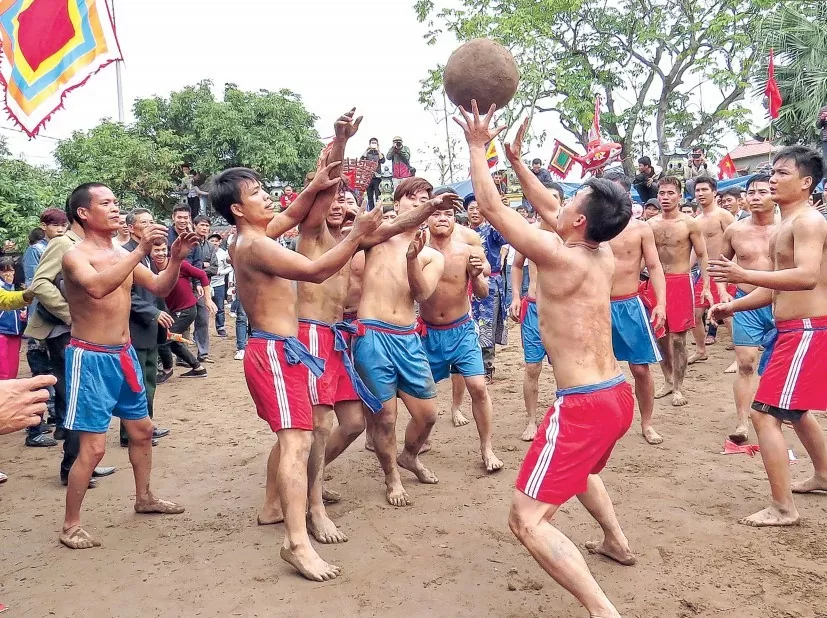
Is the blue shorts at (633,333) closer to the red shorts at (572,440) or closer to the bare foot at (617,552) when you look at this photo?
the bare foot at (617,552)

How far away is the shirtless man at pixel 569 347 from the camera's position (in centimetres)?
279

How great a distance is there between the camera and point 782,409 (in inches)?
151

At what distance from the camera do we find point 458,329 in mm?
5035

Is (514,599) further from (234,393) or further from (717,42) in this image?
(717,42)

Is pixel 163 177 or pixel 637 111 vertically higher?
pixel 637 111

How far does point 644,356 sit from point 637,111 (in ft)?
58.6

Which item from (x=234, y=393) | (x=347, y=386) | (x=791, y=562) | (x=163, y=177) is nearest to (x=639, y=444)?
(x=791, y=562)

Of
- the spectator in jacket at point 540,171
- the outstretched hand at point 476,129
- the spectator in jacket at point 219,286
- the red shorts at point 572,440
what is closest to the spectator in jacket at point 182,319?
the spectator in jacket at point 219,286

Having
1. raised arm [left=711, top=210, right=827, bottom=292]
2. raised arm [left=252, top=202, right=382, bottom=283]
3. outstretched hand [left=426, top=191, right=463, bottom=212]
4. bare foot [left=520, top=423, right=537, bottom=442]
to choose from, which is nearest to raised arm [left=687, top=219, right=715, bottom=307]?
bare foot [left=520, top=423, right=537, bottom=442]

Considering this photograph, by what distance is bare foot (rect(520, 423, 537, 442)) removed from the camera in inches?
223

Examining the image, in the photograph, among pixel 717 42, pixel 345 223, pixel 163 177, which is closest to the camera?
pixel 345 223

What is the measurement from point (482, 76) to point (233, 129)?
54.4 ft

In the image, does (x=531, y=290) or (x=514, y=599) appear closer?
(x=514, y=599)

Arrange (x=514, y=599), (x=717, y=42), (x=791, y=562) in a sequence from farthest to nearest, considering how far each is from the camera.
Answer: (x=717, y=42) → (x=791, y=562) → (x=514, y=599)
